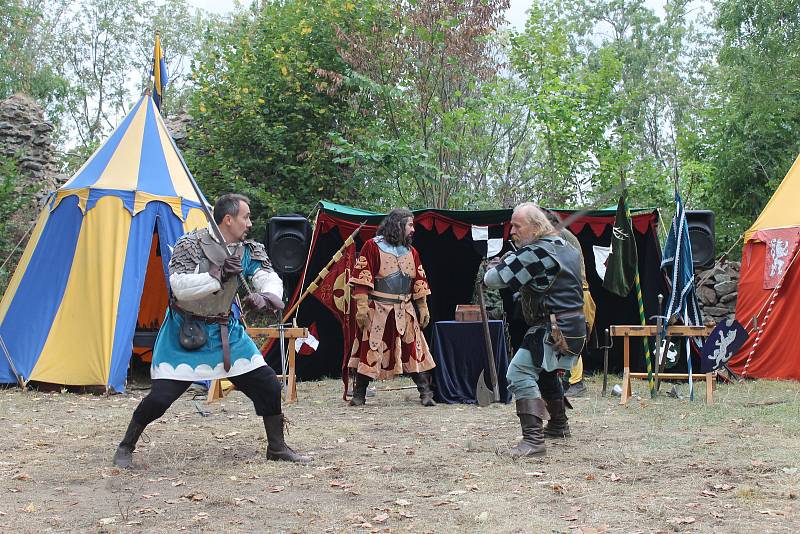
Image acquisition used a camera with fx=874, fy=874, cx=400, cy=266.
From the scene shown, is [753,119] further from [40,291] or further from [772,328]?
[40,291]

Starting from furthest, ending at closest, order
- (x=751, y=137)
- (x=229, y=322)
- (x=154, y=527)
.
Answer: (x=751, y=137)
(x=229, y=322)
(x=154, y=527)

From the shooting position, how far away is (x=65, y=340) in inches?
312

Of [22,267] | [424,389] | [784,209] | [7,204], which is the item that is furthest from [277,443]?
[7,204]

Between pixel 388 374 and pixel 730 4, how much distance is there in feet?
34.0

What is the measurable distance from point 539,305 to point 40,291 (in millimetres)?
5344

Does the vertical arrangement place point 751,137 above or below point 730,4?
below

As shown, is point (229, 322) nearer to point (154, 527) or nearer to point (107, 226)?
point (154, 527)

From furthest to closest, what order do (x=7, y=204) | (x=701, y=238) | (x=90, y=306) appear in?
(x=7, y=204), (x=701, y=238), (x=90, y=306)

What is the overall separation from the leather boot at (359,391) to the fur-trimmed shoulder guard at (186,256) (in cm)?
300

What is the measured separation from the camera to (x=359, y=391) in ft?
23.6

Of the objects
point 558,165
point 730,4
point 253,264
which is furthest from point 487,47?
point 253,264

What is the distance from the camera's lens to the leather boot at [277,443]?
453cm

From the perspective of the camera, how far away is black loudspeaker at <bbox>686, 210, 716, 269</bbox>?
8.29 meters

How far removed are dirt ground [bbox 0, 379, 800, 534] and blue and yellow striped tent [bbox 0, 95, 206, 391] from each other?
116cm
